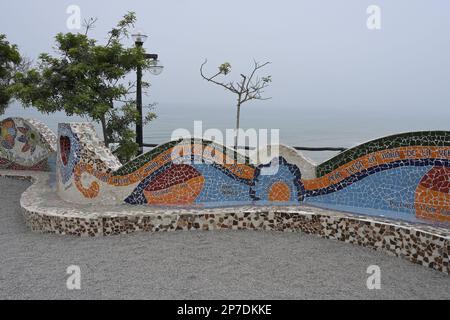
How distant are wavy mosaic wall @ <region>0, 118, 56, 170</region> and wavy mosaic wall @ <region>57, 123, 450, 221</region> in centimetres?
287

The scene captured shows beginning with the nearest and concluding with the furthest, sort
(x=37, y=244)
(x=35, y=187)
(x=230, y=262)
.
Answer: (x=230, y=262)
(x=37, y=244)
(x=35, y=187)

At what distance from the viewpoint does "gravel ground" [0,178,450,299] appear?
3.29m

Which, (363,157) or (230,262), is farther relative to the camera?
(363,157)

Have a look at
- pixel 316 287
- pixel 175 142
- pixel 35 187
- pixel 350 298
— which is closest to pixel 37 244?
pixel 175 142

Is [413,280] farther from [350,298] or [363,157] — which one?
[363,157]

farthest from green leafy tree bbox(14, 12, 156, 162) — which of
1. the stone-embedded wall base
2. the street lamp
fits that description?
the stone-embedded wall base

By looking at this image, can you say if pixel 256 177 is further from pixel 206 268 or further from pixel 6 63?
pixel 6 63

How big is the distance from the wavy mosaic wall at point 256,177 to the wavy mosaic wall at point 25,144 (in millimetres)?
2871

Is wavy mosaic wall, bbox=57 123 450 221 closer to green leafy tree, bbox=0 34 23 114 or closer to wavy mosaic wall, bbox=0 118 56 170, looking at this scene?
wavy mosaic wall, bbox=0 118 56 170

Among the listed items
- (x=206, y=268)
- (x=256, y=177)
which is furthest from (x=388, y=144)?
(x=206, y=268)
